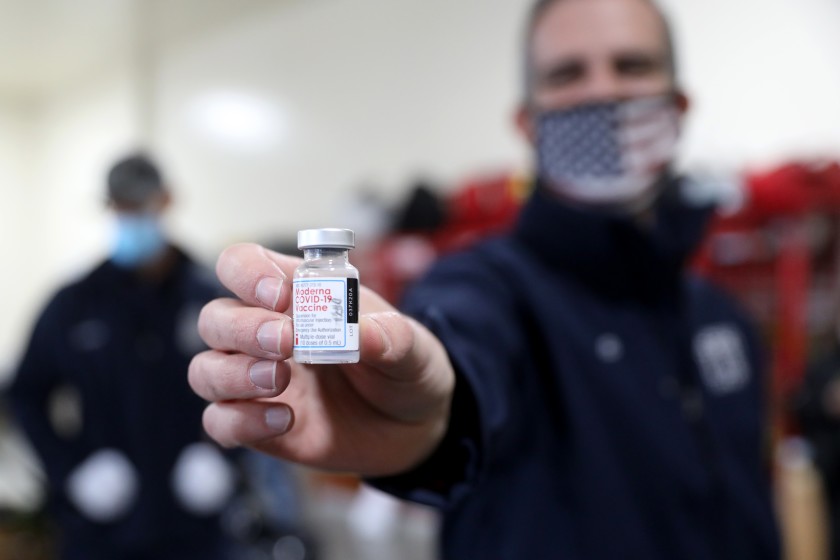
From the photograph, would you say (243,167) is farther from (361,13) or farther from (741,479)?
(741,479)

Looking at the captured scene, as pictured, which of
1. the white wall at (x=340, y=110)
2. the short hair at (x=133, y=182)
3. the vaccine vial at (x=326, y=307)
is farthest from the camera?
the white wall at (x=340, y=110)

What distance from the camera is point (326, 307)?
0.43 metres

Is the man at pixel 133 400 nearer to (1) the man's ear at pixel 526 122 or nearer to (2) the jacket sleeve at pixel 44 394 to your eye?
(2) the jacket sleeve at pixel 44 394

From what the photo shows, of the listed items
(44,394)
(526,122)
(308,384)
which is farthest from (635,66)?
(44,394)

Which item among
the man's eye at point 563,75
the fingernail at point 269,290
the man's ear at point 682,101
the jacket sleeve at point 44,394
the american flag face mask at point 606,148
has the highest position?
the man's eye at point 563,75

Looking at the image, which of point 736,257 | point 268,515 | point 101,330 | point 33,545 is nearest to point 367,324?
point 101,330

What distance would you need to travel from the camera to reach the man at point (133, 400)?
3.43 feet

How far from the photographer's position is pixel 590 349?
3.06 ft

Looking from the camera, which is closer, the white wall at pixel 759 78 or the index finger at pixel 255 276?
the index finger at pixel 255 276

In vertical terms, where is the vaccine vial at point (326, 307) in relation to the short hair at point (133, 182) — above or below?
below

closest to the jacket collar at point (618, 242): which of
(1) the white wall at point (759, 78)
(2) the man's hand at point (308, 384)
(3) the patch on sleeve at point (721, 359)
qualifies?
(3) the patch on sleeve at point (721, 359)

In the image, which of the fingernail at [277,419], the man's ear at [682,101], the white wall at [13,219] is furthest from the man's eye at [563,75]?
the white wall at [13,219]

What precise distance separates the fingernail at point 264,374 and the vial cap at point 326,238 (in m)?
0.07

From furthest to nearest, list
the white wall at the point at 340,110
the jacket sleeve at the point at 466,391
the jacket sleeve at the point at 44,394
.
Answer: the white wall at the point at 340,110 < the jacket sleeve at the point at 44,394 < the jacket sleeve at the point at 466,391
